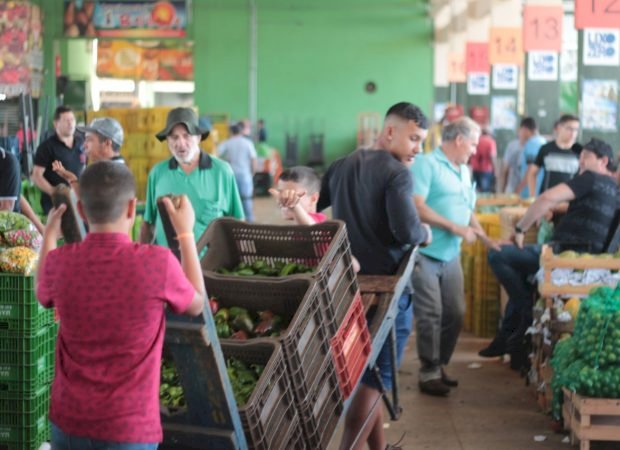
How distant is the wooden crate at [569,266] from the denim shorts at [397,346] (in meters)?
1.55

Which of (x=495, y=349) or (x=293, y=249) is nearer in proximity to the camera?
(x=293, y=249)

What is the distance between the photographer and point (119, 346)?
3020 mm

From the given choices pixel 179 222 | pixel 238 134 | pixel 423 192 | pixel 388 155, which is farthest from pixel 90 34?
pixel 179 222

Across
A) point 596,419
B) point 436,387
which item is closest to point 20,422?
point 596,419

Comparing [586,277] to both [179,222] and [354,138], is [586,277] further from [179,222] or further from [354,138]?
[354,138]

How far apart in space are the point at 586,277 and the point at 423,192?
1.24 metres

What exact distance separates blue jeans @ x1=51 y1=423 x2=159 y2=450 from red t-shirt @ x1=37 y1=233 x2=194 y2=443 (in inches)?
0.7

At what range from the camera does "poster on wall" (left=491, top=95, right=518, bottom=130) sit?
62.6 feet

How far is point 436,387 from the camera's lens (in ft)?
24.2

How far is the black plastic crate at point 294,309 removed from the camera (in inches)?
147

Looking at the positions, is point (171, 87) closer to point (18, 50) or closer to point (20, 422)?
point (18, 50)

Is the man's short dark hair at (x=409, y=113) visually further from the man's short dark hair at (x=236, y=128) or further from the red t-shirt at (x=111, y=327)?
the man's short dark hair at (x=236, y=128)

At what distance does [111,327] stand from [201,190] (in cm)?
323

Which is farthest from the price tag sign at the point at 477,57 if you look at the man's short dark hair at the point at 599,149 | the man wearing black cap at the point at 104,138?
the man wearing black cap at the point at 104,138
